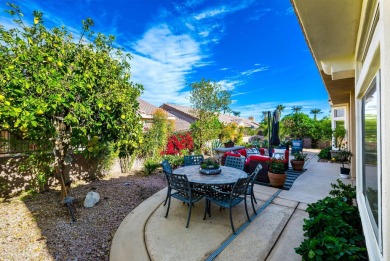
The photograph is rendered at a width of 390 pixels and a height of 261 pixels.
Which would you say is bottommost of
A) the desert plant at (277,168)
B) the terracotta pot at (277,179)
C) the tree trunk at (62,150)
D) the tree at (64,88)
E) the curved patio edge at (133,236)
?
the curved patio edge at (133,236)

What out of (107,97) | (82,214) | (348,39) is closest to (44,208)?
(82,214)

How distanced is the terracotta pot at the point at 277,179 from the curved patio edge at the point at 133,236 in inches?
147

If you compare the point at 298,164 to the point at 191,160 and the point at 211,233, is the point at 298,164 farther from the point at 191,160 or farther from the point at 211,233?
the point at 211,233


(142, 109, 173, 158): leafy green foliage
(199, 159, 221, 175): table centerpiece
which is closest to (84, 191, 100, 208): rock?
(199, 159, 221, 175): table centerpiece

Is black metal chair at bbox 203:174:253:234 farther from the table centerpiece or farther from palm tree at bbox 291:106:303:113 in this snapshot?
palm tree at bbox 291:106:303:113

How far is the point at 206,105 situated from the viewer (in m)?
12.7

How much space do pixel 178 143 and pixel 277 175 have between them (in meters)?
6.83

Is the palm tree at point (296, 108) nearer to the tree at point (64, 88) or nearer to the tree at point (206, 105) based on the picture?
the tree at point (206, 105)

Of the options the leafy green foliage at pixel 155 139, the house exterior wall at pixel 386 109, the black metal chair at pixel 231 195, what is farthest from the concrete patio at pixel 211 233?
the leafy green foliage at pixel 155 139

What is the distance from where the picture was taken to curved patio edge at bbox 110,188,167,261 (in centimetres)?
297

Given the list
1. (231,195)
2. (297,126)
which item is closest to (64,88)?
(231,195)

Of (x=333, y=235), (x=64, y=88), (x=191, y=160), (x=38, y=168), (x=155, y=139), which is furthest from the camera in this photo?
(x=155, y=139)

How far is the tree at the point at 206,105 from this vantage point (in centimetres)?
1248

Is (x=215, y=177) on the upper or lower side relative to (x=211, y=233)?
upper
